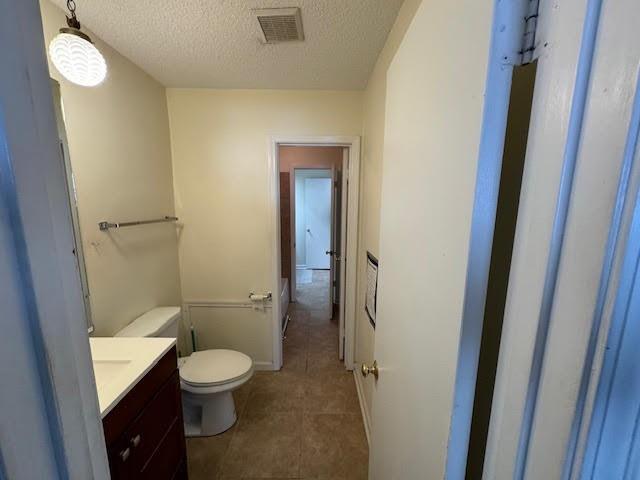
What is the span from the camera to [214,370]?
174cm

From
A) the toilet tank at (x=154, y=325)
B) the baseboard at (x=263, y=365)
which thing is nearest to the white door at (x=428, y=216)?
the toilet tank at (x=154, y=325)

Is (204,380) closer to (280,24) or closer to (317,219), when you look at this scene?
(280,24)

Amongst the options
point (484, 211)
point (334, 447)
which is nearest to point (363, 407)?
point (334, 447)

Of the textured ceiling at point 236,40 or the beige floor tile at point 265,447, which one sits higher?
the textured ceiling at point 236,40

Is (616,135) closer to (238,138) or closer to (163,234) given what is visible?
(238,138)

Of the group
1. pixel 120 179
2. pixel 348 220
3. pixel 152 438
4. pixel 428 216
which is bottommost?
pixel 152 438

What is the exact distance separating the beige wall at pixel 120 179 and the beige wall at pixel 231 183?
0.16 m

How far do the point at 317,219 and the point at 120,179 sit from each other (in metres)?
4.22

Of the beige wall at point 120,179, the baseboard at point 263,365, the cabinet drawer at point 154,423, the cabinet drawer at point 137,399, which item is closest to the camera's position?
the cabinet drawer at point 137,399

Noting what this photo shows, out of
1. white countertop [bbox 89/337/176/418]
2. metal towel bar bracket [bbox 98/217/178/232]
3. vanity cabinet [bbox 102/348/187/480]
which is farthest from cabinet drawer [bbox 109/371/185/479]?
metal towel bar bracket [bbox 98/217/178/232]

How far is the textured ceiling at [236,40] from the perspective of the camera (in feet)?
3.81

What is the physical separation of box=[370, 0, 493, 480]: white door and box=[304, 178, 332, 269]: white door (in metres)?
4.48

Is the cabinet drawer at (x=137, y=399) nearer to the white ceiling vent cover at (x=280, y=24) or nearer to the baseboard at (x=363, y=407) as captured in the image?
the baseboard at (x=363, y=407)

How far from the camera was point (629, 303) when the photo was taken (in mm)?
284
